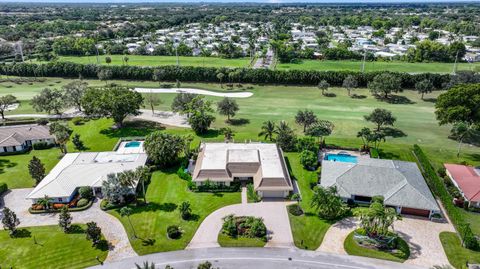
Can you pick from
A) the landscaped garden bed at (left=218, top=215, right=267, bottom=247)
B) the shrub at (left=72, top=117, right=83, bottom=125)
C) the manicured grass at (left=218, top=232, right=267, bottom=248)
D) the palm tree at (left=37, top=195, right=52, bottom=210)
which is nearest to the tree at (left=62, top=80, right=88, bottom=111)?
the shrub at (left=72, top=117, right=83, bottom=125)

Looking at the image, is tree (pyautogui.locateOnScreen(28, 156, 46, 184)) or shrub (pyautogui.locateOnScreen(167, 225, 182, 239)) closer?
shrub (pyautogui.locateOnScreen(167, 225, 182, 239))

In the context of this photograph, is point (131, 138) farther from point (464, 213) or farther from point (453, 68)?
point (453, 68)

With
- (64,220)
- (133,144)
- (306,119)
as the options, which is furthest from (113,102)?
(306,119)

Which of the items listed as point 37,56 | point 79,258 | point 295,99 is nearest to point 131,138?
point 79,258

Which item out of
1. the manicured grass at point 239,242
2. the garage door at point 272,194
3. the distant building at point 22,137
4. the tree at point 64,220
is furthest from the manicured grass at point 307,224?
the distant building at point 22,137

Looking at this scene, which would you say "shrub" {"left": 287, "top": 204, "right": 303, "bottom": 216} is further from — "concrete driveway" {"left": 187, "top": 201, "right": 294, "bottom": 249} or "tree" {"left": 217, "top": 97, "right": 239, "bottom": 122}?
"tree" {"left": 217, "top": 97, "right": 239, "bottom": 122}

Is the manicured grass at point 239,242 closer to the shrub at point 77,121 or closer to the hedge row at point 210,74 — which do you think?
the shrub at point 77,121
